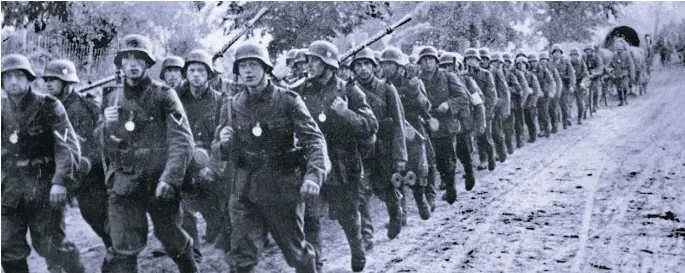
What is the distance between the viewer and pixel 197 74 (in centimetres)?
628

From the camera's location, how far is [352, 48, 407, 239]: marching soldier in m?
6.31

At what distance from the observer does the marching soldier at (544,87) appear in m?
13.5

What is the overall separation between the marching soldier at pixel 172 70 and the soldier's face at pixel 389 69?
240 cm

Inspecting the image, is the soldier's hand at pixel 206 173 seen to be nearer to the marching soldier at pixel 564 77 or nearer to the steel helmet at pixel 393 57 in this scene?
the steel helmet at pixel 393 57

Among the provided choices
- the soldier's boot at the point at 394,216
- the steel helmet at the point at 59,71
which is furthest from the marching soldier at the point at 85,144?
the soldier's boot at the point at 394,216

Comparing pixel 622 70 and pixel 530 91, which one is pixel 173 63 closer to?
pixel 530 91

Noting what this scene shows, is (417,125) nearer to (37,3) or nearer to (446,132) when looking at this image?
(446,132)

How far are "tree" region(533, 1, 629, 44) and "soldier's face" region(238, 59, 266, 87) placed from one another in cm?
1526

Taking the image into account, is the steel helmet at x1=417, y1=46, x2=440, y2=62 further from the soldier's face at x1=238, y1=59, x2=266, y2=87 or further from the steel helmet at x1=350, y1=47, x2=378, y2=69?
the soldier's face at x1=238, y1=59, x2=266, y2=87

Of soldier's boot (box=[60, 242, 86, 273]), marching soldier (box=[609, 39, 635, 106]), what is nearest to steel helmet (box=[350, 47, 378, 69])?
soldier's boot (box=[60, 242, 86, 273])

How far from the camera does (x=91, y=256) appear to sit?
6.13 meters

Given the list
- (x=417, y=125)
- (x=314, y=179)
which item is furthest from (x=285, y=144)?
(x=417, y=125)

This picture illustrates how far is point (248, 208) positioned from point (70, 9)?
4.54m

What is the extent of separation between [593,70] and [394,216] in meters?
12.6
